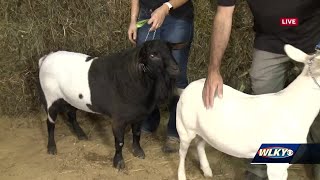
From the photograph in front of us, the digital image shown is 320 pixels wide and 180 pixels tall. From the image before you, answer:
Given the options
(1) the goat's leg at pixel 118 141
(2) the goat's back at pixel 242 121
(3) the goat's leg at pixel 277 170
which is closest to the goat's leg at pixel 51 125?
(1) the goat's leg at pixel 118 141

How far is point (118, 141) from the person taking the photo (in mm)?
3799

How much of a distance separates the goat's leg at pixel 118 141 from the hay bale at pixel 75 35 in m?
1.19

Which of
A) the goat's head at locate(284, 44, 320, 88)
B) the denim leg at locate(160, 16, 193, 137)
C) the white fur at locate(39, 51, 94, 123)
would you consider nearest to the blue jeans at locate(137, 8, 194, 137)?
the denim leg at locate(160, 16, 193, 137)

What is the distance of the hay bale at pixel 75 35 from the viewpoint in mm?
4559

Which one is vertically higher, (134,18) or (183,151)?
(134,18)

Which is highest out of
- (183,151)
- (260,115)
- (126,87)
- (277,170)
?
(260,115)

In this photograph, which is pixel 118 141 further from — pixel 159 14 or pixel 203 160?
pixel 159 14

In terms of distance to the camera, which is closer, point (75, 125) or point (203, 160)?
point (203, 160)

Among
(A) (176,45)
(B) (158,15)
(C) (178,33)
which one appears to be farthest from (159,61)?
(C) (178,33)

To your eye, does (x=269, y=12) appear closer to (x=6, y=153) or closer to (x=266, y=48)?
(x=266, y=48)

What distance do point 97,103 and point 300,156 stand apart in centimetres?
173

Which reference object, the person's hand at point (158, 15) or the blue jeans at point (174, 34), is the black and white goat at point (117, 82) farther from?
the blue jeans at point (174, 34)

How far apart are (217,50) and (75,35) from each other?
2.13 meters

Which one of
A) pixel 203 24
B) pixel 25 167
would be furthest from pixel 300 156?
pixel 25 167
